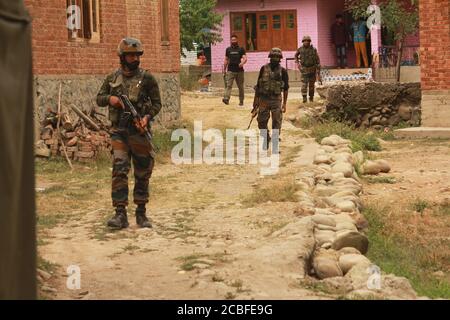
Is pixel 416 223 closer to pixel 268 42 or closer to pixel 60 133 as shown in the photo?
pixel 60 133

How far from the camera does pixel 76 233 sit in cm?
924

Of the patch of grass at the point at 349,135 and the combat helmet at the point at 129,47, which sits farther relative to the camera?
the patch of grass at the point at 349,135

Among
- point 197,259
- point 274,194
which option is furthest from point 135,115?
point 274,194

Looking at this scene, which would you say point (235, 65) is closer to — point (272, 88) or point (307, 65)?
point (307, 65)

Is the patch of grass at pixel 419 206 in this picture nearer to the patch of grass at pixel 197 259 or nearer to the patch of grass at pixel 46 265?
the patch of grass at pixel 197 259

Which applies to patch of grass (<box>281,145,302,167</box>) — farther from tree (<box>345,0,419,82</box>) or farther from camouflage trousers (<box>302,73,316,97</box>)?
tree (<box>345,0,419,82</box>)

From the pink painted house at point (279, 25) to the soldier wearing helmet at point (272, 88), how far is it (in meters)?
16.2

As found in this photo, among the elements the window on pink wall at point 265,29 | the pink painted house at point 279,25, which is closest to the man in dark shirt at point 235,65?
the pink painted house at point 279,25

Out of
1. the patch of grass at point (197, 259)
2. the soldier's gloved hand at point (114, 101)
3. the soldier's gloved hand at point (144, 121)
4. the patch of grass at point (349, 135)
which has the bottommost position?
the patch of grass at point (197, 259)

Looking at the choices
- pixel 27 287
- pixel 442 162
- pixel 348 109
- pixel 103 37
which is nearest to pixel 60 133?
pixel 103 37

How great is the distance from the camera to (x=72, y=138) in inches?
595

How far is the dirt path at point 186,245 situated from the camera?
6.52 m

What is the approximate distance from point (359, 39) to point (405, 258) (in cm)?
2285

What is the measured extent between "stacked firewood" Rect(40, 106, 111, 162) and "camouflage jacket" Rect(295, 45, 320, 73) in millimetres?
9256
